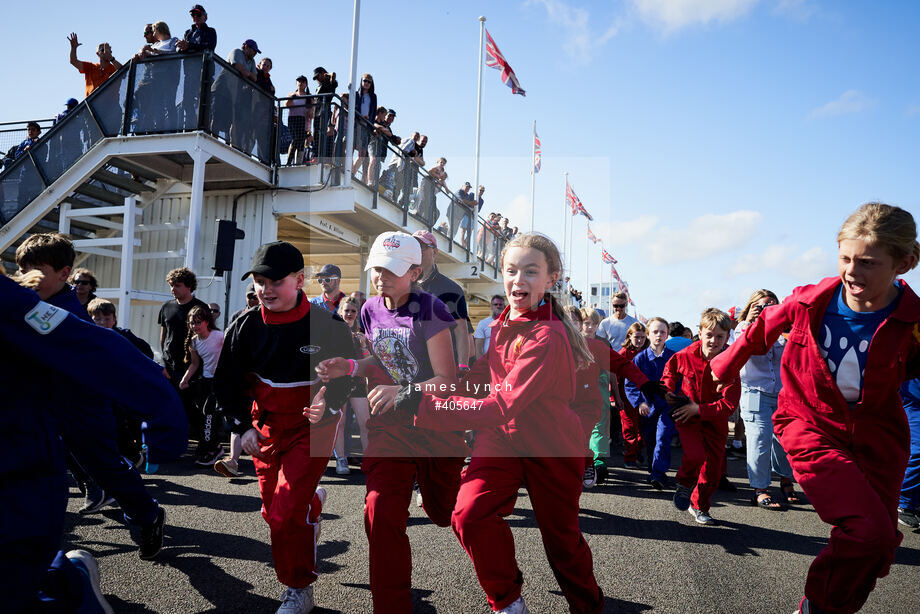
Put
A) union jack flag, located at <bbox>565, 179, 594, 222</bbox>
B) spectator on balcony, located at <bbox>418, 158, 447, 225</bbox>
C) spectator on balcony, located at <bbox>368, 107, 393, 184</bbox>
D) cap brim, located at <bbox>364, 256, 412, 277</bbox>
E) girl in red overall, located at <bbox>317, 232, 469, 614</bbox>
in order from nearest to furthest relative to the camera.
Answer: girl in red overall, located at <bbox>317, 232, 469, 614</bbox> < cap brim, located at <bbox>364, 256, 412, 277</bbox> < spectator on balcony, located at <bbox>368, 107, 393, 184</bbox> < spectator on balcony, located at <bbox>418, 158, 447, 225</bbox> < union jack flag, located at <bbox>565, 179, 594, 222</bbox>

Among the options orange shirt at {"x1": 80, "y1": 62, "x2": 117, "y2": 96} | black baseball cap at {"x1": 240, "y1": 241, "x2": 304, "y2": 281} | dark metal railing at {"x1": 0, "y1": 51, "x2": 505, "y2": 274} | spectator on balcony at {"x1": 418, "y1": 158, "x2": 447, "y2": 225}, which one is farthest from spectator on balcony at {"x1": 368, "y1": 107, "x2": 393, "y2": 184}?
black baseball cap at {"x1": 240, "y1": 241, "x2": 304, "y2": 281}

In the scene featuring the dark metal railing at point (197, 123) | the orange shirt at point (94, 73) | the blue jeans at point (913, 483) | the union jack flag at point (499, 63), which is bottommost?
the blue jeans at point (913, 483)

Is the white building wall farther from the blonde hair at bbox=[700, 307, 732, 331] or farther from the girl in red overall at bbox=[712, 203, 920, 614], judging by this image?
the girl in red overall at bbox=[712, 203, 920, 614]

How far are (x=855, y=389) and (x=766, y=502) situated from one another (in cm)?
389

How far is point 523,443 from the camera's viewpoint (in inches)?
107

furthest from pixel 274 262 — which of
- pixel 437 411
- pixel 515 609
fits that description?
pixel 515 609

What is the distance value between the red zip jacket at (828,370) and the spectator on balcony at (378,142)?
1061 cm

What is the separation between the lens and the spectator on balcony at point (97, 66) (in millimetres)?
11242

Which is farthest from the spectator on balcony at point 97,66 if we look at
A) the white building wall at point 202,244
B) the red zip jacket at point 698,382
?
the red zip jacket at point 698,382

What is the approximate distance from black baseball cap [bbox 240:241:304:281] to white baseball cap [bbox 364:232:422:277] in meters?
0.44

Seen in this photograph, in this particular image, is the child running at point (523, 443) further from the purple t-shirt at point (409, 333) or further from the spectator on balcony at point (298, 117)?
the spectator on balcony at point (298, 117)

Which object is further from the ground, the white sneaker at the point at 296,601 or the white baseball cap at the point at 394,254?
the white baseball cap at the point at 394,254

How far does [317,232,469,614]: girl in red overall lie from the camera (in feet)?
9.07

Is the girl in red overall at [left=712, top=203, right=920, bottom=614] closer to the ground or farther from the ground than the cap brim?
Answer: closer to the ground
